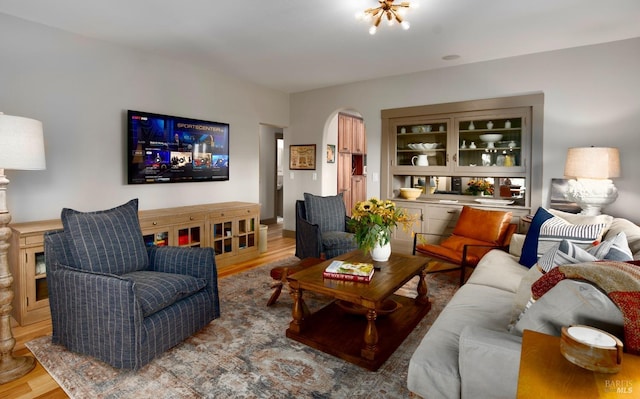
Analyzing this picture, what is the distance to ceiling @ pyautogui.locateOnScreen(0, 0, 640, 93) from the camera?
3.00 metres

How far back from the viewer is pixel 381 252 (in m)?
2.95

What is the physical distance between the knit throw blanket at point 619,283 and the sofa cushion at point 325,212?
3.12 metres

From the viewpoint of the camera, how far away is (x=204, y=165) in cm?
484

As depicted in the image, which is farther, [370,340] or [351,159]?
[351,159]

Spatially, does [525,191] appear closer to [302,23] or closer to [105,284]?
[302,23]

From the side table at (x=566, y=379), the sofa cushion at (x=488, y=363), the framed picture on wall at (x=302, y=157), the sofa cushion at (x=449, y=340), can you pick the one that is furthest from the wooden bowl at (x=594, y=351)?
the framed picture on wall at (x=302, y=157)

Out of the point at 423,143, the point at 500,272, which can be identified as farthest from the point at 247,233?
the point at 500,272

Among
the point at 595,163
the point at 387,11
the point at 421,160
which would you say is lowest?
the point at 595,163

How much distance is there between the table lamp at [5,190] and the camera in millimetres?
2131

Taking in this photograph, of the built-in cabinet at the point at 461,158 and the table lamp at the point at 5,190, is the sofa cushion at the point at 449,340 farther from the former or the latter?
the built-in cabinet at the point at 461,158

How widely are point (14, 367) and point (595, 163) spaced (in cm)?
483

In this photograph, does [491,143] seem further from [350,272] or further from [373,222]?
[350,272]

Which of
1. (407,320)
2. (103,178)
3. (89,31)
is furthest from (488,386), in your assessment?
(89,31)

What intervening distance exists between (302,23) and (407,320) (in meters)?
2.74
